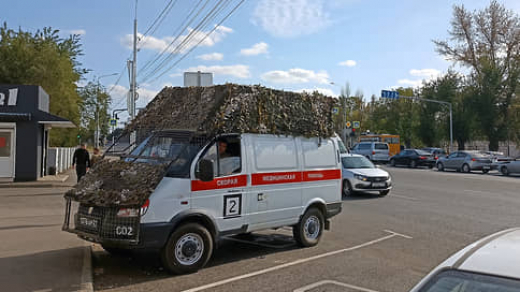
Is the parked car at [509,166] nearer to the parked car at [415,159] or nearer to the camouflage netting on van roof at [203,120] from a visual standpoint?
the parked car at [415,159]

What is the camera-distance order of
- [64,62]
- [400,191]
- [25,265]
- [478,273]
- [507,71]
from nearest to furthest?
[478,273] < [25,265] < [400,191] < [64,62] < [507,71]

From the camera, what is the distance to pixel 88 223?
6.32 m

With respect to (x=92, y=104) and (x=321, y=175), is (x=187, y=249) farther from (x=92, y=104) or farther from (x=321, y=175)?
(x=92, y=104)

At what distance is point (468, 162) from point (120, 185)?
2799cm

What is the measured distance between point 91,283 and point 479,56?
5462cm

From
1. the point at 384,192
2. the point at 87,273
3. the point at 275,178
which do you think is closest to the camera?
the point at 87,273

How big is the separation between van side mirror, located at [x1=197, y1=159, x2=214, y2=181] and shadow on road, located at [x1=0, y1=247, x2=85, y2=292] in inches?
84.0

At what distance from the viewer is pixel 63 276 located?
6105 mm

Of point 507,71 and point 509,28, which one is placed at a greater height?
point 509,28

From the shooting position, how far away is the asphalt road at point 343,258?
5.95 meters

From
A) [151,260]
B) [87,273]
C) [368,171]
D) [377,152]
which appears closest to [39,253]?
[87,273]

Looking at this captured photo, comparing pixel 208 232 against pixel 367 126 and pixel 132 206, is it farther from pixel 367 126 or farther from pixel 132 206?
pixel 367 126

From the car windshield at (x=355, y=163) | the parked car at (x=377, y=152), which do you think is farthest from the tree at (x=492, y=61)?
the car windshield at (x=355, y=163)

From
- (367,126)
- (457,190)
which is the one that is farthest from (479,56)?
(457,190)
